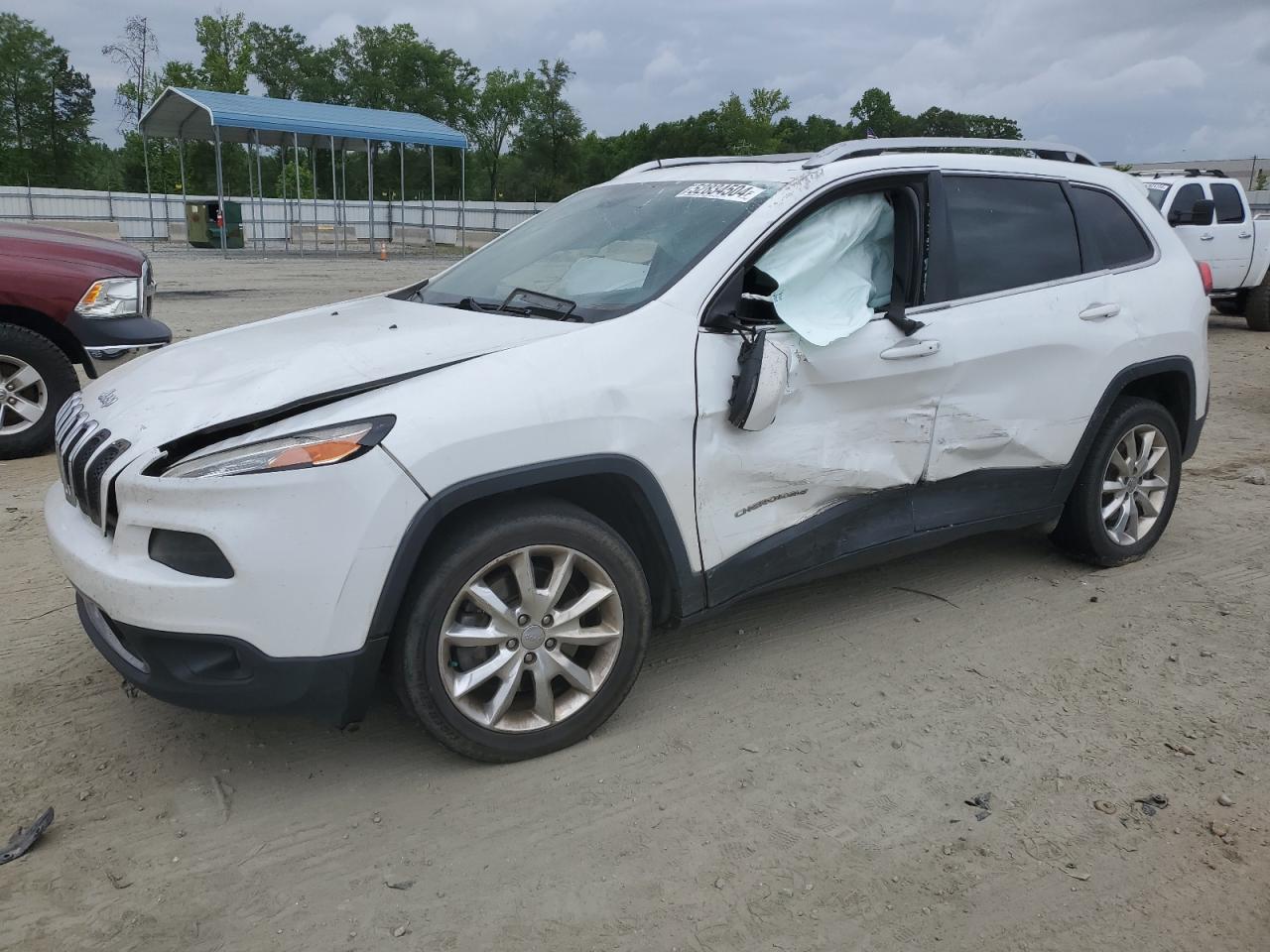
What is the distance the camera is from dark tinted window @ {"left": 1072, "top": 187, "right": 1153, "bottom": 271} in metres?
4.48

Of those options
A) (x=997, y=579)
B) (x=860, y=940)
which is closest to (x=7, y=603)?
(x=860, y=940)

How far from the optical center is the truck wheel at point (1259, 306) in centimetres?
1416

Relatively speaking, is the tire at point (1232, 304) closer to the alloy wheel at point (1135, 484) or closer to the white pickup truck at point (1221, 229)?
the white pickup truck at point (1221, 229)

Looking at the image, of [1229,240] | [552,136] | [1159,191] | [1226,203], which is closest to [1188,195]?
[1159,191]

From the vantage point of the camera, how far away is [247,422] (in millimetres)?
2750

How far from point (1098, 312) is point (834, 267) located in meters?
1.40

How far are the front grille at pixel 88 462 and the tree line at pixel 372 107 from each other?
4539 cm

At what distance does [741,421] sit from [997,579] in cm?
208

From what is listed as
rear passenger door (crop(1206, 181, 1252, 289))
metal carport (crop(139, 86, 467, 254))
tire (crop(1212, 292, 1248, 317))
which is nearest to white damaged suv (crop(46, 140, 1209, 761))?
rear passenger door (crop(1206, 181, 1252, 289))

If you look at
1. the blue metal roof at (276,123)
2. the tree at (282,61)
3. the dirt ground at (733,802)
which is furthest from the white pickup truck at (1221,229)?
the tree at (282,61)

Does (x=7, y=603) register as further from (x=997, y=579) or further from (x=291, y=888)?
(x=997, y=579)

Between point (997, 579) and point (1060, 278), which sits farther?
point (997, 579)

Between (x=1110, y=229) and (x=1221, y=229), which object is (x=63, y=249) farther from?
(x=1221, y=229)

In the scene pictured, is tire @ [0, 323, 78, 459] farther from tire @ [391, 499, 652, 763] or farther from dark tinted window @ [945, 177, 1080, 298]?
dark tinted window @ [945, 177, 1080, 298]
